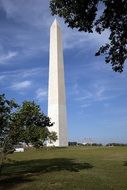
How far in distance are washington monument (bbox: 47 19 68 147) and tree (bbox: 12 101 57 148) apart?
6970cm

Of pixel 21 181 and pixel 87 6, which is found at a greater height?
pixel 87 6

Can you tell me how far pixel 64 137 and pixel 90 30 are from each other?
8639 cm

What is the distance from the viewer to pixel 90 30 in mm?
25188

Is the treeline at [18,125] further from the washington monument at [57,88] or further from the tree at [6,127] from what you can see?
the washington monument at [57,88]

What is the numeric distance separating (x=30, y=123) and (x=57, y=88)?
72.3 m

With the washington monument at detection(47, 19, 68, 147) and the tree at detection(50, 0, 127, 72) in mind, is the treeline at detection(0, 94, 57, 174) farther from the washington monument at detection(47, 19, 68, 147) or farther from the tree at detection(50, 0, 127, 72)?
the washington monument at detection(47, 19, 68, 147)

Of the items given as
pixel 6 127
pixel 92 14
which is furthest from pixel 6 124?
pixel 92 14

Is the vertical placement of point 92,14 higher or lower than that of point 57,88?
lower

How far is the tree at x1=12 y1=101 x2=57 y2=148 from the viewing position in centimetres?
3431

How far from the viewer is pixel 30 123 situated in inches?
1411

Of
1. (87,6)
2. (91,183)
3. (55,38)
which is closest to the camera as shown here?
(87,6)

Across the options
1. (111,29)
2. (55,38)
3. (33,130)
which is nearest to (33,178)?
(33,130)

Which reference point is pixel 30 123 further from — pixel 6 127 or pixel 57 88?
pixel 57 88

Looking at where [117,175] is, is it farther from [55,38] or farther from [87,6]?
[55,38]
